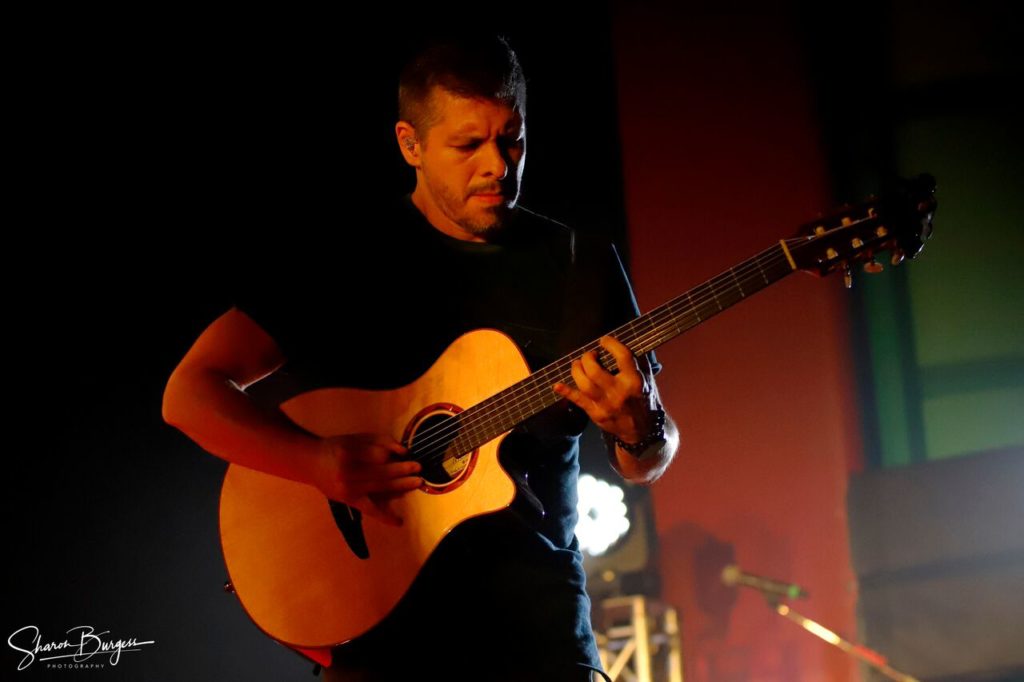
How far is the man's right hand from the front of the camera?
2.02 meters

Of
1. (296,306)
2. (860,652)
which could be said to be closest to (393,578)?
(296,306)

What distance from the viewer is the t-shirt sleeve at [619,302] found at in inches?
83.9

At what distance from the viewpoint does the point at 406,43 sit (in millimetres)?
4074

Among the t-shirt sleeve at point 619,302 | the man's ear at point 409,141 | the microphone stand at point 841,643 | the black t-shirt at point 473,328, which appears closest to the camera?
the black t-shirt at point 473,328

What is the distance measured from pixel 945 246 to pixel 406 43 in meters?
3.42

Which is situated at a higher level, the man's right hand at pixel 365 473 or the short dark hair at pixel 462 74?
the short dark hair at pixel 462 74

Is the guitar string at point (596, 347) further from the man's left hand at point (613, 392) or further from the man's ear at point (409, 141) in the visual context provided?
the man's ear at point (409, 141)

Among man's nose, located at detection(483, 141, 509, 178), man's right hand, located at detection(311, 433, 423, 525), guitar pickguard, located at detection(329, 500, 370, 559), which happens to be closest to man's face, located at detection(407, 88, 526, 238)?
man's nose, located at detection(483, 141, 509, 178)

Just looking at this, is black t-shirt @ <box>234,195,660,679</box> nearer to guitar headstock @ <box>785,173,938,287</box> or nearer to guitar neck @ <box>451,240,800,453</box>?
guitar neck @ <box>451,240,800,453</box>

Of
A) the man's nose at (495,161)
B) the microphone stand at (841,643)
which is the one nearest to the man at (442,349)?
the man's nose at (495,161)

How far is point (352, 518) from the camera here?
81.8 inches

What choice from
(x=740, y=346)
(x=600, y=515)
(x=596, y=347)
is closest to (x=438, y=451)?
(x=596, y=347)

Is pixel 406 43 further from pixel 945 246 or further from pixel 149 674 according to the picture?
pixel 945 246

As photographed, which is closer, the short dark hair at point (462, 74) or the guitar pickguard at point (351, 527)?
the guitar pickguard at point (351, 527)
